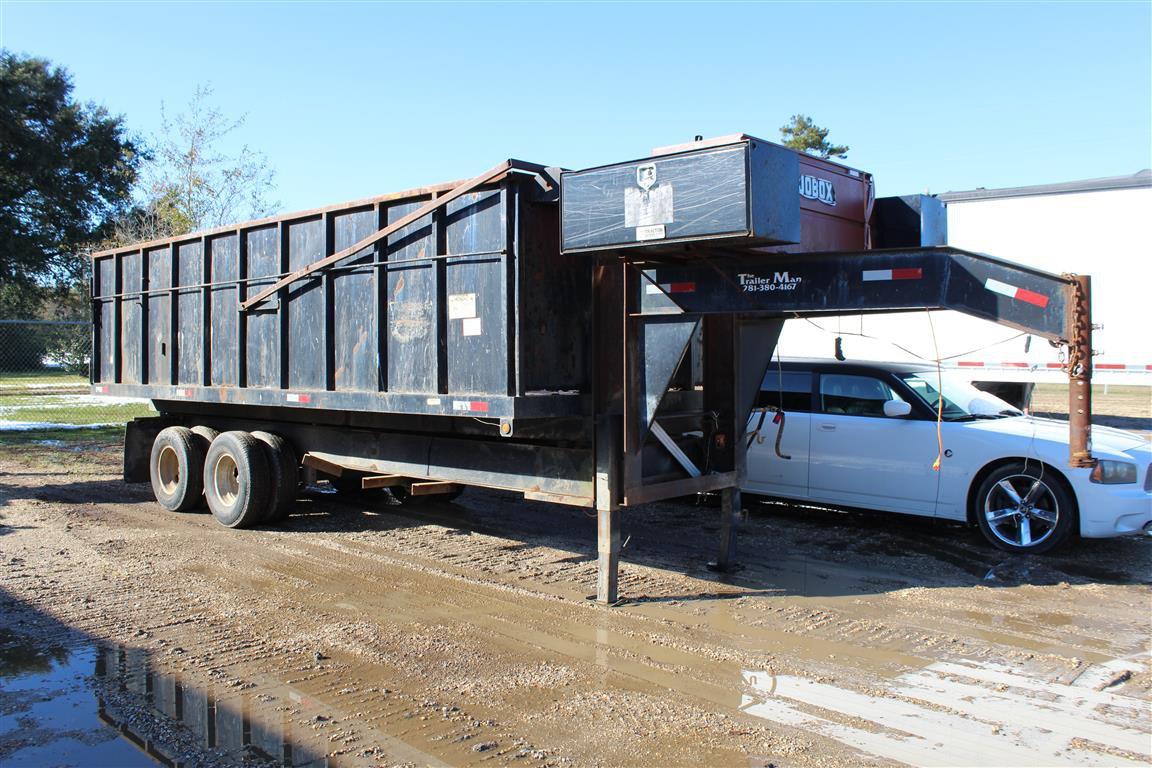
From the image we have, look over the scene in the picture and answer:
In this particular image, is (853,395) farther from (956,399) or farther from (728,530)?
(728,530)

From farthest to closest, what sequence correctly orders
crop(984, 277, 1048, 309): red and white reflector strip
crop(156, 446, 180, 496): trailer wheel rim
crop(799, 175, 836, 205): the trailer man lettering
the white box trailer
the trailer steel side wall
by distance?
the white box trailer → crop(156, 446, 180, 496): trailer wheel rim → the trailer steel side wall → crop(799, 175, 836, 205): the trailer man lettering → crop(984, 277, 1048, 309): red and white reflector strip

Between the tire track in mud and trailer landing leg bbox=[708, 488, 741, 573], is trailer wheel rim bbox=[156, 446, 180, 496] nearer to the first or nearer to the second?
the tire track in mud

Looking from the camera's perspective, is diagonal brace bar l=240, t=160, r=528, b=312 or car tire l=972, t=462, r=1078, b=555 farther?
Answer: car tire l=972, t=462, r=1078, b=555

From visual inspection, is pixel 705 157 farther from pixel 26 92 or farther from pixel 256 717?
pixel 26 92

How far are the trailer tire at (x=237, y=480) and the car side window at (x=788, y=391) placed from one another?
201 inches

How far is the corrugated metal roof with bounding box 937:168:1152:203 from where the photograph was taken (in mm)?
15356

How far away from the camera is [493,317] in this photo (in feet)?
20.5

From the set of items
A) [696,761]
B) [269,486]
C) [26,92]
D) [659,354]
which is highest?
[26,92]

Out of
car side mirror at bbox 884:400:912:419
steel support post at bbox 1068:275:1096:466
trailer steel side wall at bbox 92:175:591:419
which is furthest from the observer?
car side mirror at bbox 884:400:912:419

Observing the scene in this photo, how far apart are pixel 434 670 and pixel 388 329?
3099 millimetres

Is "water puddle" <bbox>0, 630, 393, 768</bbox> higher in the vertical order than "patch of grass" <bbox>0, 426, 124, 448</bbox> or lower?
lower

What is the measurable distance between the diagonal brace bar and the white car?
10.7ft

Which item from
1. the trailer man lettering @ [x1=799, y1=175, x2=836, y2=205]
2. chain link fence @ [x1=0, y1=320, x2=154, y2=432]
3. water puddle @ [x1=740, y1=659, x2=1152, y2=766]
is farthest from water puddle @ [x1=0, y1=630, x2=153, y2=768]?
chain link fence @ [x1=0, y1=320, x2=154, y2=432]

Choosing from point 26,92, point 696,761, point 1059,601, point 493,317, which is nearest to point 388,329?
point 493,317
